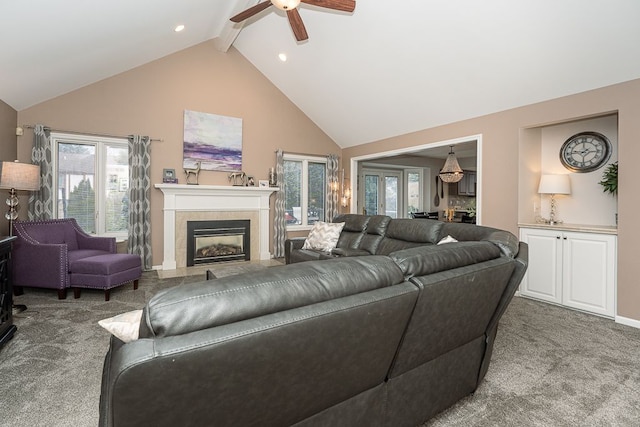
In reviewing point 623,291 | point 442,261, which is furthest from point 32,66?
point 623,291

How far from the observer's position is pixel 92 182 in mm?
5078

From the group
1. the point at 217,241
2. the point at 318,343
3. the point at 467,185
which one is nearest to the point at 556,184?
the point at 318,343

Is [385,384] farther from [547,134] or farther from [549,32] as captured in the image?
[547,134]

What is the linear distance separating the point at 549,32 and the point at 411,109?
2170 mm

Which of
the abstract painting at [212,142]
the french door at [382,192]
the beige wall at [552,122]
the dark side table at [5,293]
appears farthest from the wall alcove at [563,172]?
the dark side table at [5,293]

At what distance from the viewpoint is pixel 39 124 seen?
4.62 meters

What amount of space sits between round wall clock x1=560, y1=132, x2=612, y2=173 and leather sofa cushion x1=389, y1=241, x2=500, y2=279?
3421 millimetres

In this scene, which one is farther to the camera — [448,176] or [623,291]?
[448,176]

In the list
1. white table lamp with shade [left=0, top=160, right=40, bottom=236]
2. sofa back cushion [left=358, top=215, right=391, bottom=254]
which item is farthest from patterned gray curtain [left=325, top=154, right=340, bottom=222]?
white table lamp with shade [left=0, top=160, right=40, bottom=236]

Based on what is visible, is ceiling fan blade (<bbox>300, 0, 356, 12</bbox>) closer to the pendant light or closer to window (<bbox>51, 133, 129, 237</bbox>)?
the pendant light

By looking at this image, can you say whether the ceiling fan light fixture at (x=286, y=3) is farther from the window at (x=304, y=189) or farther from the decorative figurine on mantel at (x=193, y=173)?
the window at (x=304, y=189)

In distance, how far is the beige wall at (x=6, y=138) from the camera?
399 cm

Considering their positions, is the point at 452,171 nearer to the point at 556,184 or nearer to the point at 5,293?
the point at 556,184

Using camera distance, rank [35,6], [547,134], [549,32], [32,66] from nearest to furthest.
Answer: [35,6] < [549,32] < [32,66] < [547,134]
